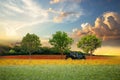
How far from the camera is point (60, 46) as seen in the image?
40688 millimetres

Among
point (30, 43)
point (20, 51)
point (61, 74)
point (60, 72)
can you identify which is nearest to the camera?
point (61, 74)

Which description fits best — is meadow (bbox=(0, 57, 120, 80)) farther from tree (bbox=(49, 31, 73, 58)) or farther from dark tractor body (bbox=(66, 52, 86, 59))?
tree (bbox=(49, 31, 73, 58))

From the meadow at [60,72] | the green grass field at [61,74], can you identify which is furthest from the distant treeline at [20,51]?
the green grass field at [61,74]

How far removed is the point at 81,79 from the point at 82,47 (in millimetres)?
23495

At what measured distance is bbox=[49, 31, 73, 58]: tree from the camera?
39.5 m

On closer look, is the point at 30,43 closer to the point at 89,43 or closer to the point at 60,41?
the point at 60,41

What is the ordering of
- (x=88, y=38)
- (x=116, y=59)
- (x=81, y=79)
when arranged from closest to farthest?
(x=81, y=79)
(x=116, y=59)
(x=88, y=38)

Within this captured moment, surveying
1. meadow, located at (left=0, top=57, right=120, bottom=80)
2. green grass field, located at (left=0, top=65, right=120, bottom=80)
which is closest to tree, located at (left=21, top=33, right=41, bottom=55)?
meadow, located at (left=0, top=57, right=120, bottom=80)

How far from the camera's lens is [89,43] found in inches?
1583

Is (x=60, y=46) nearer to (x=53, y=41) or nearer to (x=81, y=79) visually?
(x=53, y=41)

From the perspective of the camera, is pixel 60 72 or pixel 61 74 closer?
pixel 61 74

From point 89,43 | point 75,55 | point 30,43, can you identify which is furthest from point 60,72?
point 30,43

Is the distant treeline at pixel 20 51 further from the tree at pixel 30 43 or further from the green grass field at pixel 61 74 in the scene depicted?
the green grass field at pixel 61 74

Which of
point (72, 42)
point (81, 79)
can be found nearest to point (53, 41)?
point (72, 42)
